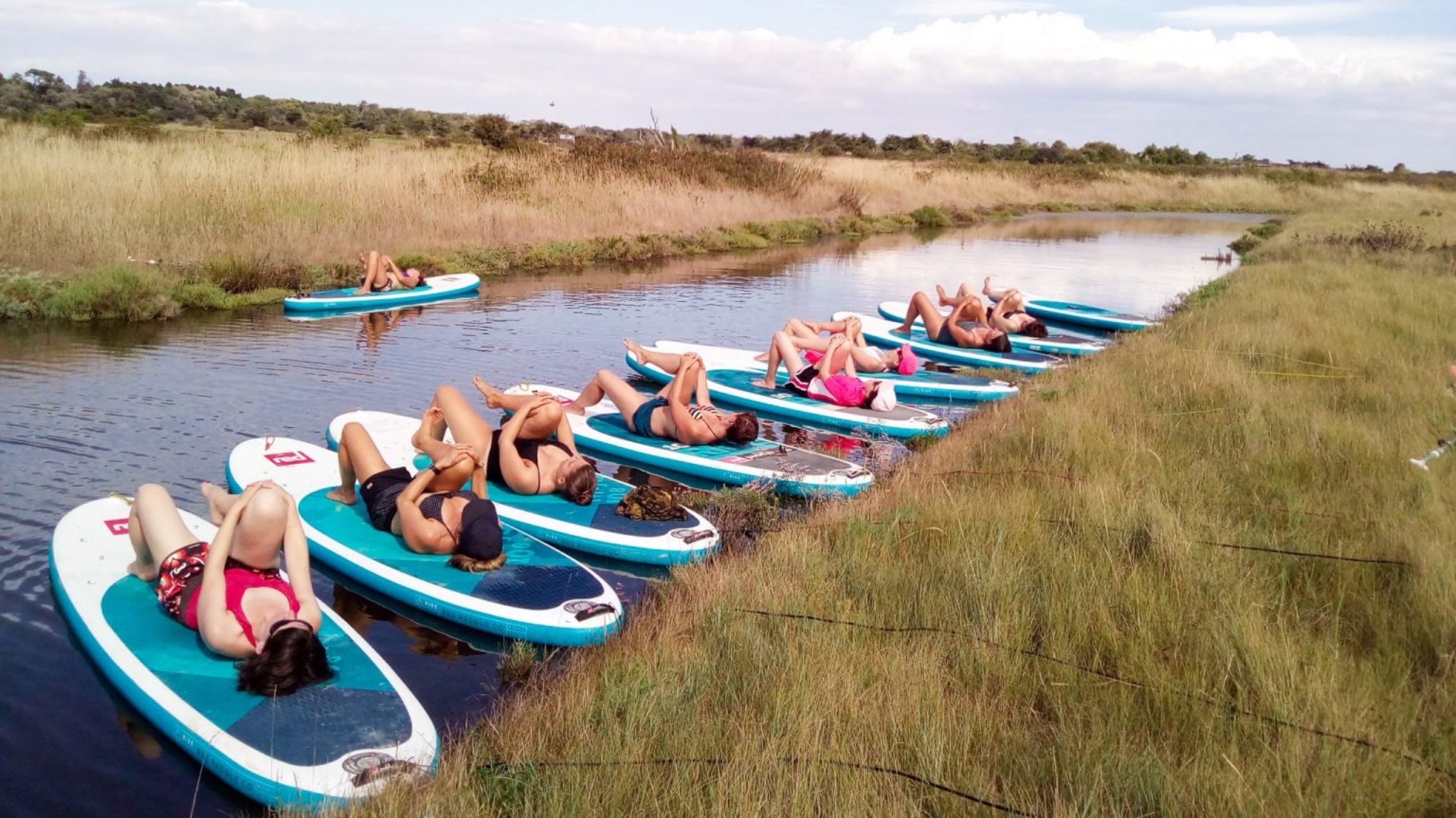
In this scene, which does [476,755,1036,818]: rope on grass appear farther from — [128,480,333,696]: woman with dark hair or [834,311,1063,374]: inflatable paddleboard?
[834,311,1063,374]: inflatable paddleboard

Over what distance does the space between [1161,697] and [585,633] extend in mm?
2850

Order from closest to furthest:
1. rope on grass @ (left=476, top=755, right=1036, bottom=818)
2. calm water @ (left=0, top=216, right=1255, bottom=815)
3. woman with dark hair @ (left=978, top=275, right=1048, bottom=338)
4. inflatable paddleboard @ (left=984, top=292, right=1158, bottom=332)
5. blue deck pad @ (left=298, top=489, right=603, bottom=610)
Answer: rope on grass @ (left=476, top=755, right=1036, bottom=818)
calm water @ (left=0, top=216, right=1255, bottom=815)
blue deck pad @ (left=298, top=489, right=603, bottom=610)
woman with dark hair @ (left=978, top=275, right=1048, bottom=338)
inflatable paddleboard @ (left=984, top=292, right=1158, bottom=332)

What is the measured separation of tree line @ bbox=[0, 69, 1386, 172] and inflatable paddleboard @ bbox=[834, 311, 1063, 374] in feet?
47.7

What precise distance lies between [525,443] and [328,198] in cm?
1420

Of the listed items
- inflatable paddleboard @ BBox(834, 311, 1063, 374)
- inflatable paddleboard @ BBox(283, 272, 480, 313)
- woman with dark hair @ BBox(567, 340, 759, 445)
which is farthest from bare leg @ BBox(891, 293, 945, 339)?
inflatable paddleboard @ BBox(283, 272, 480, 313)

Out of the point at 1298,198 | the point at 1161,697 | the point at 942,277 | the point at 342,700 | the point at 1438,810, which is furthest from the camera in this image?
the point at 1298,198

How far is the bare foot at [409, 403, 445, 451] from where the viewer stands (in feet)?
21.8

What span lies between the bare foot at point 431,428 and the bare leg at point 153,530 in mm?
1449

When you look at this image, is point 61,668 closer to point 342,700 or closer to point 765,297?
point 342,700

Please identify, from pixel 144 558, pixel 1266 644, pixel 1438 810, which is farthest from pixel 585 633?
pixel 1438 810

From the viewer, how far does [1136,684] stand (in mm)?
4246

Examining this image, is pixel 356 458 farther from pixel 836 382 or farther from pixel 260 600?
pixel 836 382

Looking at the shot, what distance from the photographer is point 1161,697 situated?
4.11 meters

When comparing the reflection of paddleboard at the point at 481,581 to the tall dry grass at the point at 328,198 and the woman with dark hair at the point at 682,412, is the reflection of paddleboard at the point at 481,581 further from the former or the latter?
the tall dry grass at the point at 328,198
